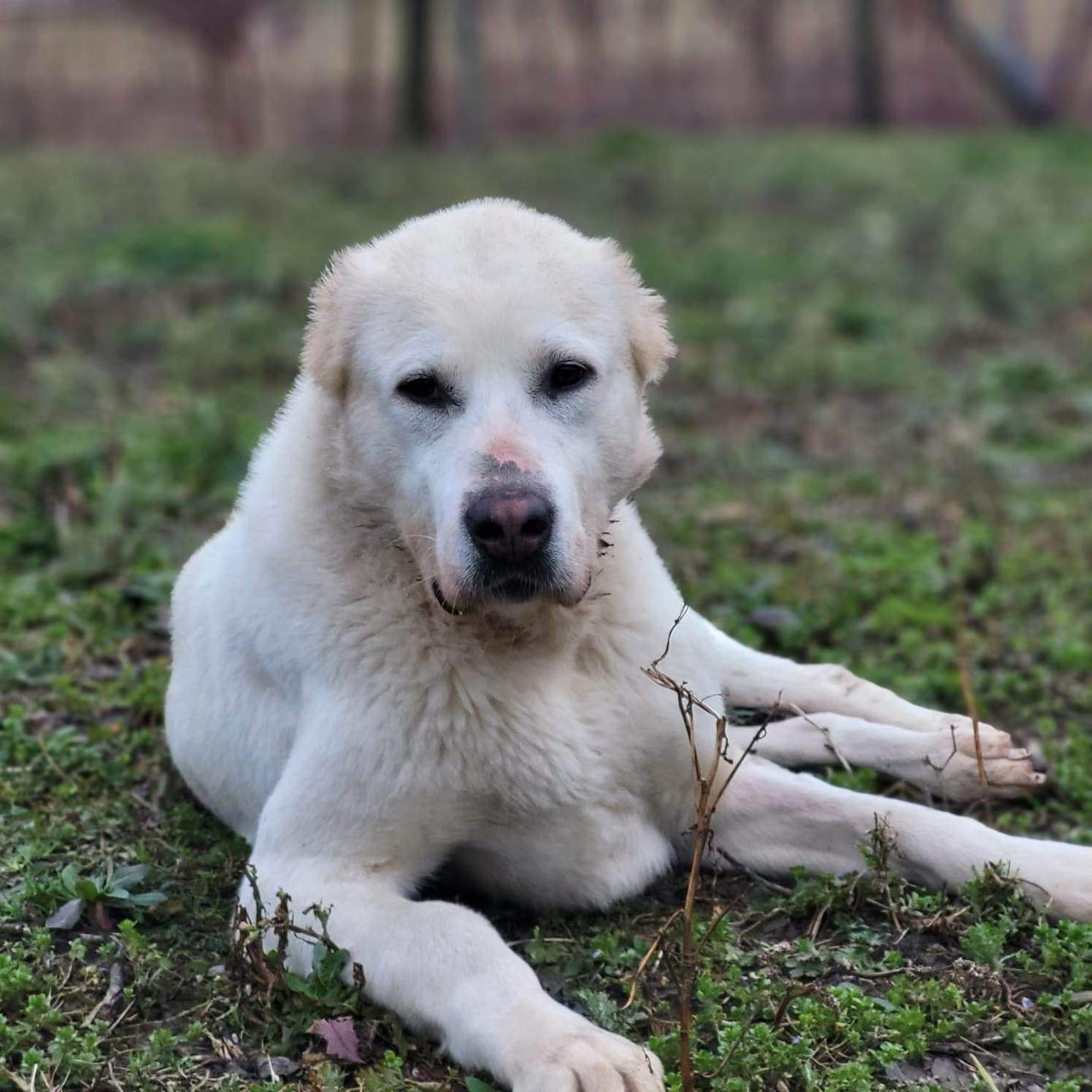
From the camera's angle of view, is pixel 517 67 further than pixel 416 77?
Yes

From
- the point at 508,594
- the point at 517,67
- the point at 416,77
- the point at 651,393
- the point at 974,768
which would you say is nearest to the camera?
the point at 508,594

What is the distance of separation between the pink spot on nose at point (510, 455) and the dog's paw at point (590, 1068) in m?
0.95

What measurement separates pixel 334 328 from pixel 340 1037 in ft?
4.38

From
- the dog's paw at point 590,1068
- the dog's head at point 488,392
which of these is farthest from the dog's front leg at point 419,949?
the dog's head at point 488,392

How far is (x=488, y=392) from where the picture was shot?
2.80m

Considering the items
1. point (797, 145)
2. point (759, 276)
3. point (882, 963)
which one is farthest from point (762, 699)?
point (797, 145)

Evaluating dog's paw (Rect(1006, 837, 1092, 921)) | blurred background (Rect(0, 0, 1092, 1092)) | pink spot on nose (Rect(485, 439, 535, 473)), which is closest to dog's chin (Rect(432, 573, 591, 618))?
pink spot on nose (Rect(485, 439, 535, 473))

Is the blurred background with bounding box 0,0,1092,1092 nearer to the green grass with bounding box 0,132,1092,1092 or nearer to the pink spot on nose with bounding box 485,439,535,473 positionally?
the green grass with bounding box 0,132,1092,1092

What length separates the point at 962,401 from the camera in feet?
23.4

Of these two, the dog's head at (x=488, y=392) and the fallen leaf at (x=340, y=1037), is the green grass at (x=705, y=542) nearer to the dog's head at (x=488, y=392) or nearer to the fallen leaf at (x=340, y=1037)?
the fallen leaf at (x=340, y=1037)

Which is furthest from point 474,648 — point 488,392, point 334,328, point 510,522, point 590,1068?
point 590,1068

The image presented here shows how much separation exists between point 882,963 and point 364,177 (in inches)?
417

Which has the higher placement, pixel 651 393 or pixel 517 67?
pixel 651 393

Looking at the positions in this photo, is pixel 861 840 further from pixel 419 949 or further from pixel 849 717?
pixel 419 949
